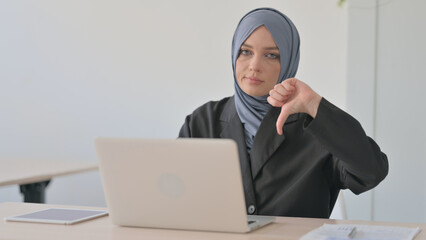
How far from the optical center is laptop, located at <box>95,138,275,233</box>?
1387 mm

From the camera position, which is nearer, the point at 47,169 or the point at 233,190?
the point at 233,190

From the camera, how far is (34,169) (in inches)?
122

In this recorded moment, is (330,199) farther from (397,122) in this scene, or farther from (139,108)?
(139,108)

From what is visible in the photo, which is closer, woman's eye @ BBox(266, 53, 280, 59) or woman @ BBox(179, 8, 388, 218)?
woman @ BBox(179, 8, 388, 218)

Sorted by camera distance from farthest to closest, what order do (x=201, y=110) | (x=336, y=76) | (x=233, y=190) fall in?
(x=336, y=76) < (x=201, y=110) < (x=233, y=190)

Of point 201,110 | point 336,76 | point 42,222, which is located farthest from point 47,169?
point 336,76

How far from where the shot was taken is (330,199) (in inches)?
79.1

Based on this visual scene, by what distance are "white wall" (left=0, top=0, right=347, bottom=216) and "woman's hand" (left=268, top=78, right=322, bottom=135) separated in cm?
232

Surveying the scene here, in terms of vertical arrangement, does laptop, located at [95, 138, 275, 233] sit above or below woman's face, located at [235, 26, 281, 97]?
below

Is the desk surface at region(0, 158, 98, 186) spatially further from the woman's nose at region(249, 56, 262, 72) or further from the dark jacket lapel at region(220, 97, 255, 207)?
the woman's nose at region(249, 56, 262, 72)

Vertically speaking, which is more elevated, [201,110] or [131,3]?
[131,3]

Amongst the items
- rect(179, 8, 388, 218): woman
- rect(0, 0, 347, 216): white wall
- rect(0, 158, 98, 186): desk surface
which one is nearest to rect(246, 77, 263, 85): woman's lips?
rect(179, 8, 388, 218): woman

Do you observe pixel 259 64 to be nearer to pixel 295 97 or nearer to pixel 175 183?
pixel 295 97

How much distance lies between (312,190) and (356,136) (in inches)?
12.8
